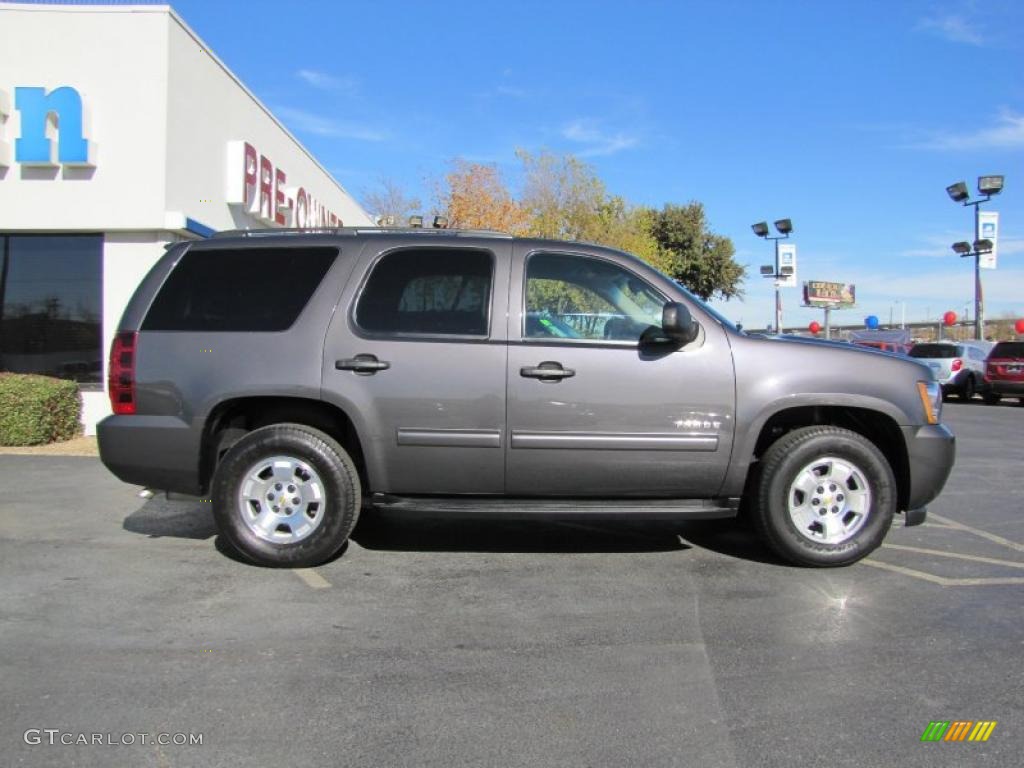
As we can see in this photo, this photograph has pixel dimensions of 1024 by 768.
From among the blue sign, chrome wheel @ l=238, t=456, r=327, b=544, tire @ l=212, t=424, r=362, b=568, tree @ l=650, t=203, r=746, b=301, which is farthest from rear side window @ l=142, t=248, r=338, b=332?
tree @ l=650, t=203, r=746, b=301

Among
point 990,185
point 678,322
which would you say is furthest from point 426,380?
point 990,185

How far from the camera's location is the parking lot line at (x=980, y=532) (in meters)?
5.62

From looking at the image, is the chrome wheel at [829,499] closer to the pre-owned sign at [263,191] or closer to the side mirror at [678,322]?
the side mirror at [678,322]

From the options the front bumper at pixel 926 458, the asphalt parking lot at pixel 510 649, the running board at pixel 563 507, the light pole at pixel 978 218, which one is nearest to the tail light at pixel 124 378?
the asphalt parking lot at pixel 510 649

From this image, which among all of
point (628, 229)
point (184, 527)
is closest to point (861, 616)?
point (184, 527)

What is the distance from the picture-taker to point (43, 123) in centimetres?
1027

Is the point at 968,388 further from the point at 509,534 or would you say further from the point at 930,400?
the point at 509,534

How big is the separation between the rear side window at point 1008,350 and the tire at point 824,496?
17.4 meters

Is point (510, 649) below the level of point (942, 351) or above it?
below

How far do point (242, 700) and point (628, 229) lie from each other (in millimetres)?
26534

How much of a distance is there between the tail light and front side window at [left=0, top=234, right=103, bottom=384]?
261 inches

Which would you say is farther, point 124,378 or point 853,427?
point 853,427

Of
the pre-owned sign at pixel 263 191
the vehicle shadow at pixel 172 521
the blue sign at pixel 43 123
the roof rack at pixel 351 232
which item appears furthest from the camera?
the pre-owned sign at pixel 263 191

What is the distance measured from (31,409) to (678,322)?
8.48 metres
